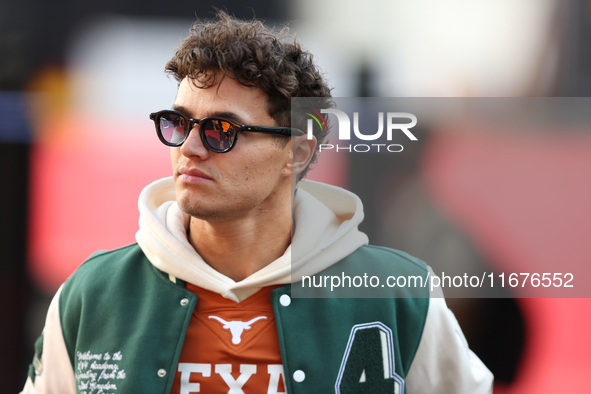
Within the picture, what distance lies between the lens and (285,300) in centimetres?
177

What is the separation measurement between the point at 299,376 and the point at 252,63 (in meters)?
1.21

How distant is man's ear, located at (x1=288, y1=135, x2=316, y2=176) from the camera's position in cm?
196

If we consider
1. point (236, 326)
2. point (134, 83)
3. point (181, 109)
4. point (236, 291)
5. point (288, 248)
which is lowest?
point (236, 326)

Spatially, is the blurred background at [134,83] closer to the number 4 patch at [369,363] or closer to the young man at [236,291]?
the young man at [236,291]

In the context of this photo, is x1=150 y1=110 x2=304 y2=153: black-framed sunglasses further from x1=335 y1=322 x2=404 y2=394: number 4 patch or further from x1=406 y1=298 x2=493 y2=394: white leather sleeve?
x1=406 y1=298 x2=493 y2=394: white leather sleeve

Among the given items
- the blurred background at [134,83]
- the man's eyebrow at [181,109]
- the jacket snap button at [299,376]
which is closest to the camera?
the jacket snap button at [299,376]

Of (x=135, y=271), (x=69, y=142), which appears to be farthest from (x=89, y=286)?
(x=69, y=142)

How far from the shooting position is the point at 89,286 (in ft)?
6.08

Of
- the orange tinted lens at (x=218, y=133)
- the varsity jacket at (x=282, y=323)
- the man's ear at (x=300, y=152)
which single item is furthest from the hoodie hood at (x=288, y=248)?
the orange tinted lens at (x=218, y=133)

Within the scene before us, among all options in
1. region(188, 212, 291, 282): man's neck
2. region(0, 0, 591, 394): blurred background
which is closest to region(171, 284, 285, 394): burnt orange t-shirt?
region(188, 212, 291, 282): man's neck

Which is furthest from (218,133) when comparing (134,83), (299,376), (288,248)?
(134,83)

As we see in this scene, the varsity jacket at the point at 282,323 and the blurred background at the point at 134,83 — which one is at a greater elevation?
the blurred background at the point at 134,83

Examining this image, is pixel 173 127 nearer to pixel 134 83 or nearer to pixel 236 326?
pixel 236 326

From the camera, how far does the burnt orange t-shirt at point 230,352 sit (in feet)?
5.49
